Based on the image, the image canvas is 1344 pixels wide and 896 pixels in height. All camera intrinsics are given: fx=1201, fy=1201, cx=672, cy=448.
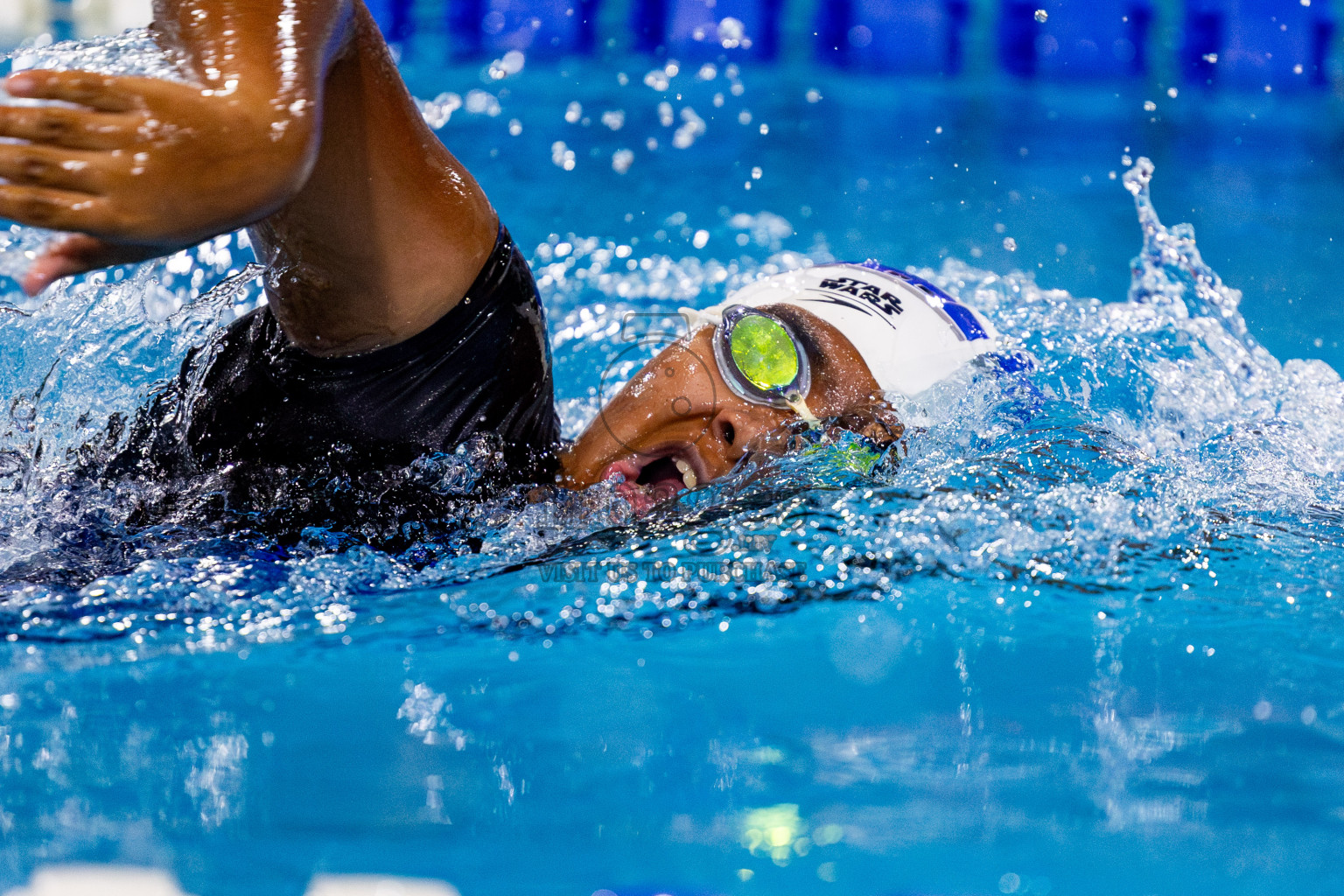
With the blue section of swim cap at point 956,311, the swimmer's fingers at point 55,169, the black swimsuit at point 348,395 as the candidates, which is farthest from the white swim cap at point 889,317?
the swimmer's fingers at point 55,169

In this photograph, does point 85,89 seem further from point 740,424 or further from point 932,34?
point 932,34

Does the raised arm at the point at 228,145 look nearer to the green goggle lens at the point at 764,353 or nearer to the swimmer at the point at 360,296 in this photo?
the swimmer at the point at 360,296

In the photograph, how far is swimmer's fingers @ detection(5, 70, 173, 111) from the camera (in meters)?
0.78

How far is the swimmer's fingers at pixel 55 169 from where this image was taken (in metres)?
0.76

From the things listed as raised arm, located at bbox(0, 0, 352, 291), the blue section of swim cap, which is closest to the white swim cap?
the blue section of swim cap

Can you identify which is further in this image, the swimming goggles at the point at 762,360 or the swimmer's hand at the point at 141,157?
the swimming goggles at the point at 762,360

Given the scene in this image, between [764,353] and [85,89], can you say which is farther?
[764,353]

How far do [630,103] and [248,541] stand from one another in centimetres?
294

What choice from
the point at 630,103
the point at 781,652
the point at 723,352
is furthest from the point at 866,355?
the point at 630,103

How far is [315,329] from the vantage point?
127 cm

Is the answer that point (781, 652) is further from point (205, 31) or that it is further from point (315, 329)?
point (205, 31)

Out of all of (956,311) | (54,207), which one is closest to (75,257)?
(54,207)

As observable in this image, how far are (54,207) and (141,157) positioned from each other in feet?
0.20

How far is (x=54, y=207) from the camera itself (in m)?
0.76
